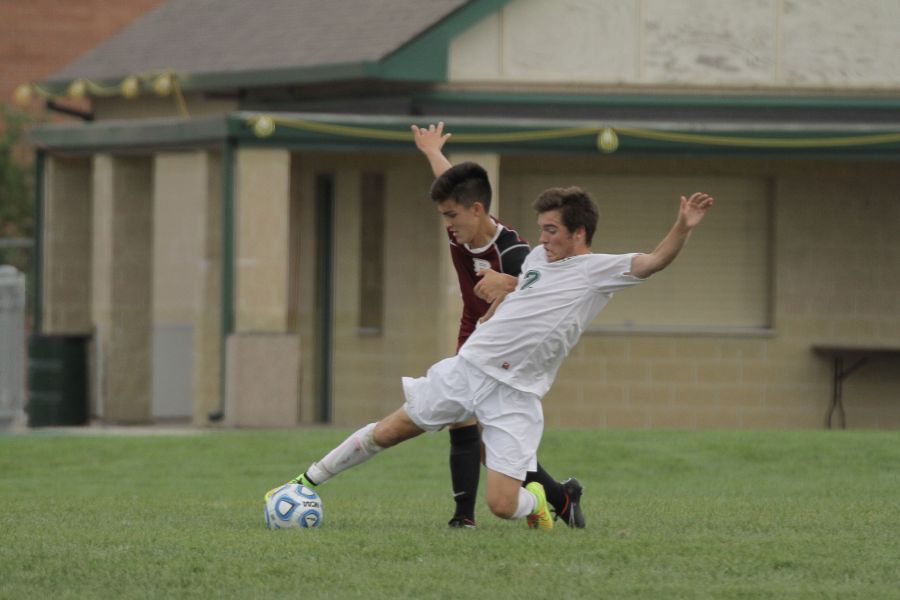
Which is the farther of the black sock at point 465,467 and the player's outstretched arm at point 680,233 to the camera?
the black sock at point 465,467

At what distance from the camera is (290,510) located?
9070 mm

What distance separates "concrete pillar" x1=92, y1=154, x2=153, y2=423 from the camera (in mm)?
22859

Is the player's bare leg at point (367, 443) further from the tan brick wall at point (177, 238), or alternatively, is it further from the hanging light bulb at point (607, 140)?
the tan brick wall at point (177, 238)

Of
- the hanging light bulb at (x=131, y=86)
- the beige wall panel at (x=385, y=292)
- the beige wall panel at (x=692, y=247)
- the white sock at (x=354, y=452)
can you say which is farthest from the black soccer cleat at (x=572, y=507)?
the hanging light bulb at (x=131, y=86)

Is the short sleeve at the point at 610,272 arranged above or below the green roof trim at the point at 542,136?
below

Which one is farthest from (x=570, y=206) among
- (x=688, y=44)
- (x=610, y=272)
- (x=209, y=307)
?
(x=209, y=307)

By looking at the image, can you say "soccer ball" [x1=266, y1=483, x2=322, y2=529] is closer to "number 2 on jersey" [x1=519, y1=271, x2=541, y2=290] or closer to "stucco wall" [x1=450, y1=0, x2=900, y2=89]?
"number 2 on jersey" [x1=519, y1=271, x2=541, y2=290]

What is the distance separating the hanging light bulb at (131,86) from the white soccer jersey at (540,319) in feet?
44.3

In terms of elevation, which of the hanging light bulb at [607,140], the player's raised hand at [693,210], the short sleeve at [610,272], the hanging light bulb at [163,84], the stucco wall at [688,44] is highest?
the stucco wall at [688,44]

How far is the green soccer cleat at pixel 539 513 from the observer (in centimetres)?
907

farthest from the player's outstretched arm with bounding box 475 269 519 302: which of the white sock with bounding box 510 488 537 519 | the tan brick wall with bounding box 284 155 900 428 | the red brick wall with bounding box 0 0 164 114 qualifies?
the red brick wall with bounding box 0 0 164 114

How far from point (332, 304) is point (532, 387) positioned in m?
12.8

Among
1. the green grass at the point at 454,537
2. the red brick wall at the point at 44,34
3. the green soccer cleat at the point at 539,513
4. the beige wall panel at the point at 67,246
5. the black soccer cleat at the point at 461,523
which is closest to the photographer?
the green grass at the point at 454,537

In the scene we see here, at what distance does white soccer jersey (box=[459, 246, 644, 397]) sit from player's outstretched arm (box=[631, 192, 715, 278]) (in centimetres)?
28
